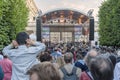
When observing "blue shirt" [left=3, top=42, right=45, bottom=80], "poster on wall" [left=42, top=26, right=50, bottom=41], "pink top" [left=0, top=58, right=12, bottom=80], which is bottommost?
"poster on wall" [left=42, top=26, right=50, bottom=41]

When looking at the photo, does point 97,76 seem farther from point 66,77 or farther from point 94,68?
point 66,77

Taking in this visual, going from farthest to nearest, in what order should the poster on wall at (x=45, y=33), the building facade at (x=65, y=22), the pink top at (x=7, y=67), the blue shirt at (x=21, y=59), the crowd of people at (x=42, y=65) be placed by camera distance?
the building facade at (x=65, y=22)
the poster on wall at (x=45, y=33)
the pink top at (x=7, y=67)
the blue shirt at (x=21, y=59)
the crowd of people at (x=42, y=65)

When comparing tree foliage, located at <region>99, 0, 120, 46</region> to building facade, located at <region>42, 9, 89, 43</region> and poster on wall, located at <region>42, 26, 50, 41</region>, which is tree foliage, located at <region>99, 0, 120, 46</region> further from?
poster on wall, located at <region>42, 26, 50, 41</region>

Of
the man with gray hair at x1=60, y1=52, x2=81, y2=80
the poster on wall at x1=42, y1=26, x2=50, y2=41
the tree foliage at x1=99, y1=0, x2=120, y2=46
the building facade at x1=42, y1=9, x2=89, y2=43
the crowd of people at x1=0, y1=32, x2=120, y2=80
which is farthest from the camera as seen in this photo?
the building facade at x1=42, y1=9, x2=89, y2=43

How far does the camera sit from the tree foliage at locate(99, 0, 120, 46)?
47812 mm

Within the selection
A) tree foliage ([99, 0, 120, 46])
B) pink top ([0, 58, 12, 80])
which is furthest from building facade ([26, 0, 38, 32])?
pink top ([0, 58, 12, 80])

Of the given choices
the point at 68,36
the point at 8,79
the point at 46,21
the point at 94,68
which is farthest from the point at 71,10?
the point at 94,68

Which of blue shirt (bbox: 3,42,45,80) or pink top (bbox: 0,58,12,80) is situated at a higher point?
blue shirt (bbox: 3,42,45,80)

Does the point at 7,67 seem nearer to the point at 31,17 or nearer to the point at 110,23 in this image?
the point at 110,23

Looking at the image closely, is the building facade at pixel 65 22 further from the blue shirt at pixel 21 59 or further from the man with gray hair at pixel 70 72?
the blue shirt at pixel 21 59

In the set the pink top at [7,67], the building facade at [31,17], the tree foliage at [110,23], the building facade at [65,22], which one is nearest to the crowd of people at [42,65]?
the pink top at [7,67]

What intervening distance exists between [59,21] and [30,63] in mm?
57213

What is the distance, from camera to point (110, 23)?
5541cm

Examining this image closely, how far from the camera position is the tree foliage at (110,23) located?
47812 mm
